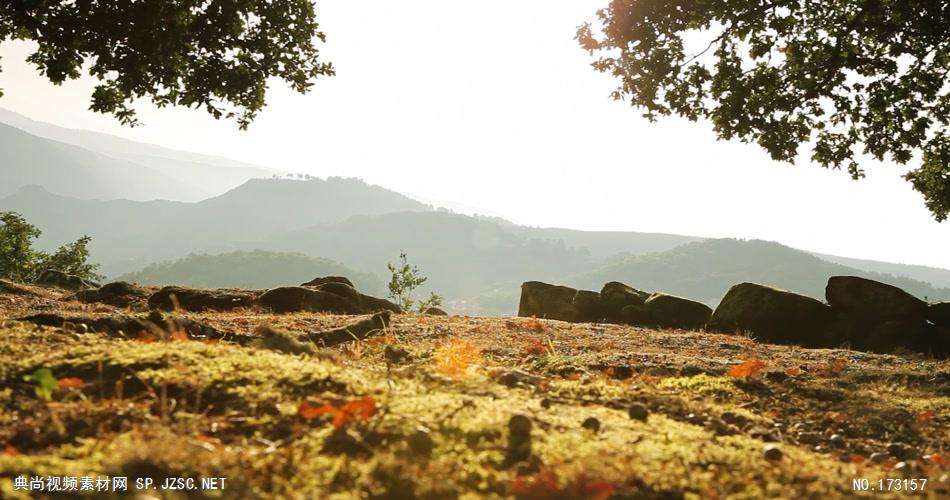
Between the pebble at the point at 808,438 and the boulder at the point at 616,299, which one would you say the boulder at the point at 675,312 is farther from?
the pebble at the point at 808,438

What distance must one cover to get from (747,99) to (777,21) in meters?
1.86

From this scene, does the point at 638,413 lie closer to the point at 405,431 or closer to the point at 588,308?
the point at 405,431

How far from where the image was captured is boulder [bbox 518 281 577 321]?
83.0 feet

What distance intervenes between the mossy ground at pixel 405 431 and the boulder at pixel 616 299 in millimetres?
17739

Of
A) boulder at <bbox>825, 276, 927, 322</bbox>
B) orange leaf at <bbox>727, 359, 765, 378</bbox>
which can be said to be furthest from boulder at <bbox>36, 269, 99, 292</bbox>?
boulder at <bbox>825, 276, 927, 322</bbox>

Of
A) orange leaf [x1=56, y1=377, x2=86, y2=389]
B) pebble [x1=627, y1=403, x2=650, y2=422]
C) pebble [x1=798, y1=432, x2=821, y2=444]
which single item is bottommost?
pebble [x1=798, y1=432, x2=821, y2=444]

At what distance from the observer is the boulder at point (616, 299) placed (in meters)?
23.9

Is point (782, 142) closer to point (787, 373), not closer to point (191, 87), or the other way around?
point (787, 373)

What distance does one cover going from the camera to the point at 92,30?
39.3 ft

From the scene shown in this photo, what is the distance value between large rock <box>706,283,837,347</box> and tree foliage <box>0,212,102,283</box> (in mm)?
41451

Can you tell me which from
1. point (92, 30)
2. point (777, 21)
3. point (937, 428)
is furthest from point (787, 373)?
point (92, 30)

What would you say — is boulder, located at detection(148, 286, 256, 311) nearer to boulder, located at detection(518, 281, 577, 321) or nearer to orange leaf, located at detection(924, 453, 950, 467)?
boulder, located at detection(518, 281, 577, 321)

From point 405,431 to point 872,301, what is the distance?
73.4 feet

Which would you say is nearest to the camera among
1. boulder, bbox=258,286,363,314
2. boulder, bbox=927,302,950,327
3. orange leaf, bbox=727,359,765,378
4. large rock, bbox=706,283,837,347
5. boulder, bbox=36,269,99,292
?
orange leaf, bbox=727,359,765,378
